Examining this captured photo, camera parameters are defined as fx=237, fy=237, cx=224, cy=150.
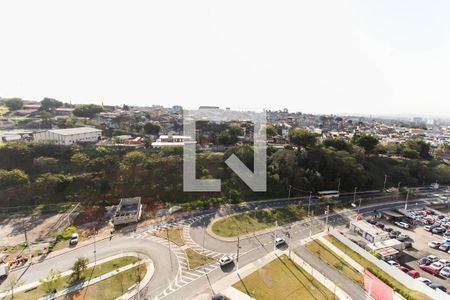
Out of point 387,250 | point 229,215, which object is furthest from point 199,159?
point 387,250

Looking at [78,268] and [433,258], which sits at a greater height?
[78,268]

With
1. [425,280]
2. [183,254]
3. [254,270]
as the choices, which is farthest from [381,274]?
[183,254]

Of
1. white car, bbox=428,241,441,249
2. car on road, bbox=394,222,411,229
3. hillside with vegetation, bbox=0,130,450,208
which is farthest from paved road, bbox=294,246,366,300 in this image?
car on road, bbox=394,222,411,229

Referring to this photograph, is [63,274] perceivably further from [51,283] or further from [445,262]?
[445,262]

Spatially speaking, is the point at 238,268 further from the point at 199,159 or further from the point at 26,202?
the point at 26,202

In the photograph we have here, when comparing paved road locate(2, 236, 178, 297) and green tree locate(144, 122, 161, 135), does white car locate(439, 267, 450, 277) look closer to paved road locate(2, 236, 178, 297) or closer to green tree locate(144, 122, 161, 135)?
paved road locate(2, 236, 178, 297)

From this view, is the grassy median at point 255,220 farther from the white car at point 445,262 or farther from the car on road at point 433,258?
the white car at point 445,262
